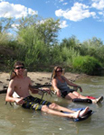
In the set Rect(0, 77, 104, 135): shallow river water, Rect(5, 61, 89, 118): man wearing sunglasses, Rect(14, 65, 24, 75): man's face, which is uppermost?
Rect(14, 65, 24, 75): man's face

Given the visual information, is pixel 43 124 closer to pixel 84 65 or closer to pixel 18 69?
pixel 18 69

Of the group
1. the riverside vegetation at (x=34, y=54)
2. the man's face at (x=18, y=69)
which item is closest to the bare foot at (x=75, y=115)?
the man's face at (x=18, y=69)

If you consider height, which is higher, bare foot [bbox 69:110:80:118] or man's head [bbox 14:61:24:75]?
man's head [bbox 14:61:24:75]

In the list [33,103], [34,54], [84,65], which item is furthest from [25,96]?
[84,65]

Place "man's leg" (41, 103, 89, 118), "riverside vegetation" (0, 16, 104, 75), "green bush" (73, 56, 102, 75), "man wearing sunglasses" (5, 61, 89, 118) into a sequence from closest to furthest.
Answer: "man's leg" (41, 103, 89, 118) < "man wearing sunglasses" (5, 61, 89, 118) < "riverside vegetation" (0, 16, 104, 75) < "green bush" (73, 56, 102, 75)

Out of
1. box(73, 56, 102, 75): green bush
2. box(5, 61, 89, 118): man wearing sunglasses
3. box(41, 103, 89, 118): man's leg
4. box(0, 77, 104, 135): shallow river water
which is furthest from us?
box(73, 56, 102, 75): green bush

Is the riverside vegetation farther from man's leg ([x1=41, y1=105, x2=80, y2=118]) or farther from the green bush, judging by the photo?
man's leg ([x1=41, y1=105, x2=80, y2=118])

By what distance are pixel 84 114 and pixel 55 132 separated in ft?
2.46

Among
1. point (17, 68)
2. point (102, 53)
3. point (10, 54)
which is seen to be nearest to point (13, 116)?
point (17, 68)

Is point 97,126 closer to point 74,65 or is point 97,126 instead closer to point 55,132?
point 55,132

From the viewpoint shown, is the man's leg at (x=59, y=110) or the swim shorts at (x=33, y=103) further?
the swim shorts at (x=33, y=103)

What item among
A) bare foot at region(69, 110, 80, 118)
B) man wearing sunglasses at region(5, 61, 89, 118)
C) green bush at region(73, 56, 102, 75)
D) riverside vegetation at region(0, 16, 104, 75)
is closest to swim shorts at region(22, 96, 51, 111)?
man wearing sunglasses at region(5, 61, 89, 118)

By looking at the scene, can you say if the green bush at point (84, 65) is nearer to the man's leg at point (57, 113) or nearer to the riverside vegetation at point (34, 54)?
the riverside vegetation at point (34, 54)

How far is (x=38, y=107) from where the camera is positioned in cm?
420
